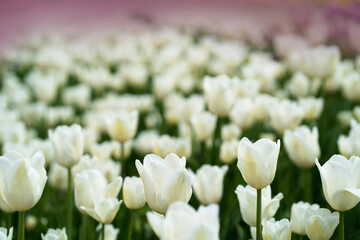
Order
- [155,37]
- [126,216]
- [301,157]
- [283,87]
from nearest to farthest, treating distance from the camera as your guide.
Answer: [301,157] → [126,216] → [283,87] → [155,37]

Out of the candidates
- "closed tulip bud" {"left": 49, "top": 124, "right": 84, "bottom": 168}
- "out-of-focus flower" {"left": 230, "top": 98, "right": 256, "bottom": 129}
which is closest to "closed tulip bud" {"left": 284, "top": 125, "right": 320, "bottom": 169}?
"out-of-focus flower" {"left": 230, "top": 98, "right": 256, "bottom": 129}

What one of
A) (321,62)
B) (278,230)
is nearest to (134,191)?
(278,230)

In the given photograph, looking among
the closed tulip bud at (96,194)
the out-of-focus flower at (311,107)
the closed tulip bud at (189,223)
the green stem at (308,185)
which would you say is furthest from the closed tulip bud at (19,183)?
the out-of-focus flower at (311,107)

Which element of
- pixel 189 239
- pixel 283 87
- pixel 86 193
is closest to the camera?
pixel 189 239

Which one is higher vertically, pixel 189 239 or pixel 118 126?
pixel 118 126

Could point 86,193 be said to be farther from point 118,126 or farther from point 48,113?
point 48,113

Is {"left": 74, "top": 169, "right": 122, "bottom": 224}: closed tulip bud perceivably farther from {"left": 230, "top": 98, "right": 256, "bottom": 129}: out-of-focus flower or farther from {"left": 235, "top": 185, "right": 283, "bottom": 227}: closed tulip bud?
{"left": 230, "top": 98, "right": 256, "bottom": 129}: out-of-focus flower

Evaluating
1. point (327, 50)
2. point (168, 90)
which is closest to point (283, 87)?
point (168, 90)

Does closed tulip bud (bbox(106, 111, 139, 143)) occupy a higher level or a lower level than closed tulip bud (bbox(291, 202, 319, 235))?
higher
